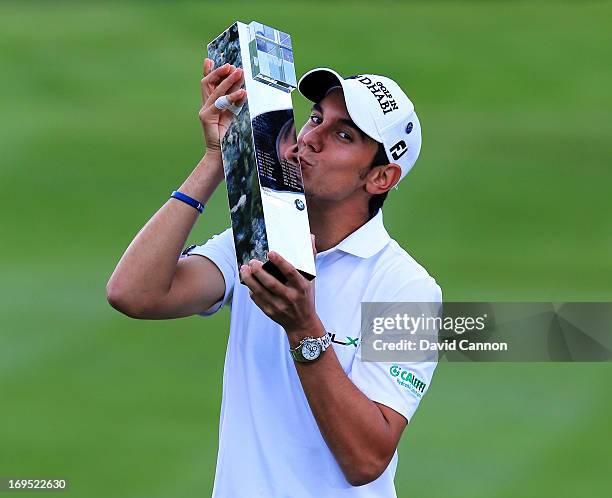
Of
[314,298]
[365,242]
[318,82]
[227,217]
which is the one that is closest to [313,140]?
[318,82]

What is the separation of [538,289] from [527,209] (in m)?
0.65

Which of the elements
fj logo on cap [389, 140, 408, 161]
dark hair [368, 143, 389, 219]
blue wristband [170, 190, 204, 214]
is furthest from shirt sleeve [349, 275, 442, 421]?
blue wristband [170, 190, 204, 214]

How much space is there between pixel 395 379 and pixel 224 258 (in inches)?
21.9

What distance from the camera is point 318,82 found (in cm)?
334

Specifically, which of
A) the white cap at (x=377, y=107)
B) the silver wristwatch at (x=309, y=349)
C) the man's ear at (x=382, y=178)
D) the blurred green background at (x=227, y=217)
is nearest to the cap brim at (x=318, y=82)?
the white cap at (x=377, y=107)

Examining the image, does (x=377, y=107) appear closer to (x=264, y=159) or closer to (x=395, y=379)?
(x=264, y=159)

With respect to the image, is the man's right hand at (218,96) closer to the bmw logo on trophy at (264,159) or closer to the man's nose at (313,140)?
the bmw logo on trophy at (264,159)

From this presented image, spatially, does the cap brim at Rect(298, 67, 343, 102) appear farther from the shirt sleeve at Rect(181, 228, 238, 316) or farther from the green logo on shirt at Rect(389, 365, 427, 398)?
the green logo on shirt at Rect(389, 365, 427, 398)

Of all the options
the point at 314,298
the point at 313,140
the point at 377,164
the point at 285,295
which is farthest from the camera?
the point at 377,164

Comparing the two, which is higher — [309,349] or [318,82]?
[318,82]

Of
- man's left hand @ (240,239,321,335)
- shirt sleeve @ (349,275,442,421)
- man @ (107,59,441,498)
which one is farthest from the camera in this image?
shirt sleeve @ (349,275,442,421)

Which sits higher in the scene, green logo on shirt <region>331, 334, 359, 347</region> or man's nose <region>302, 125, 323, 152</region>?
man's nose <region>302, 125, 323, 152</region>

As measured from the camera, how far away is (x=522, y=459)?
18.1 ft

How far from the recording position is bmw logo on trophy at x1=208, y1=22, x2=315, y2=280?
111 inches
